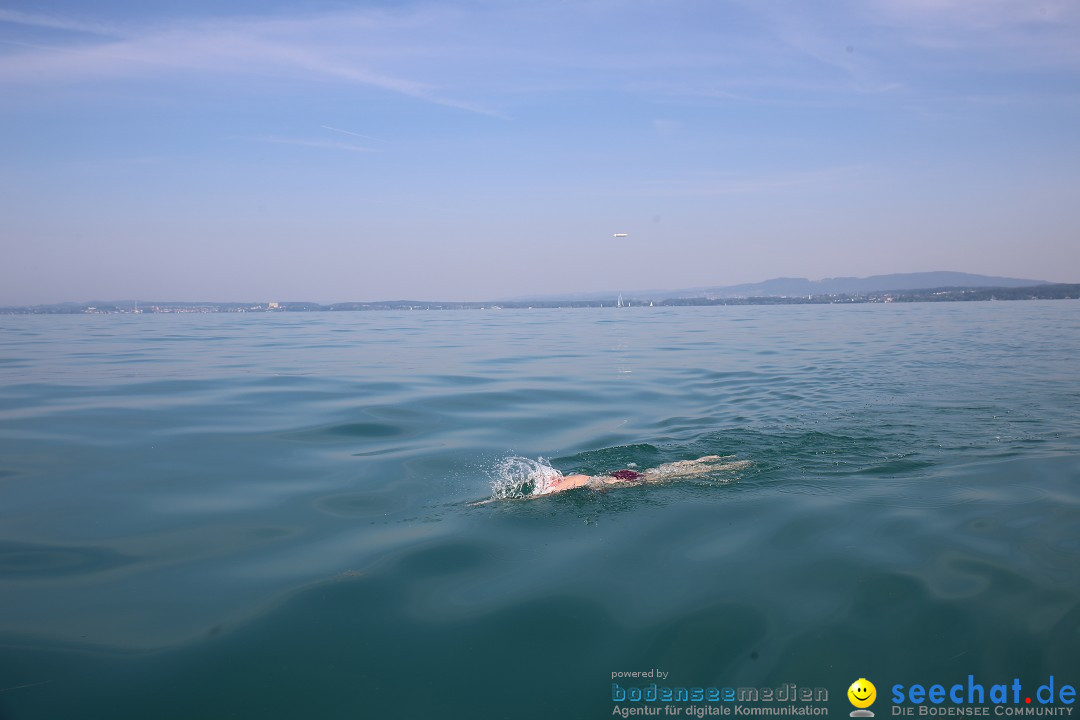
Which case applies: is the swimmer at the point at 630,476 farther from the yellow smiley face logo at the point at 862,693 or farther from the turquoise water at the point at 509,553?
the yellow smiley face logo at the point at 862,693

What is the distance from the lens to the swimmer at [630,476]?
408 inches

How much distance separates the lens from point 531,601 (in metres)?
6.55

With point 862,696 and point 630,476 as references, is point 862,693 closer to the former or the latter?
point 862,696

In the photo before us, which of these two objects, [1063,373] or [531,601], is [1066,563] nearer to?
[531,601]

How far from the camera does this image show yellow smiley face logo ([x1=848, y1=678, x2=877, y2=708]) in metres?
5.05

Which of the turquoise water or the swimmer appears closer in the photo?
the turquoise water

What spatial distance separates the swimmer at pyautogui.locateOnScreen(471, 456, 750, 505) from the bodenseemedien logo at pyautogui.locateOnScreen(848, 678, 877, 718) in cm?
539

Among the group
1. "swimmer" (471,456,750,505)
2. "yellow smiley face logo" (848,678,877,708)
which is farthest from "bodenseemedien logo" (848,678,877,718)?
"swimmer" (471,456,750,505)

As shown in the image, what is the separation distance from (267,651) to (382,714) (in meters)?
1.44

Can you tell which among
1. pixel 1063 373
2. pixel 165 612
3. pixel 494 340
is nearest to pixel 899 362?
pixel 1063 373

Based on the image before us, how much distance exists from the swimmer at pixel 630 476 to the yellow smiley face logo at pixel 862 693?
538 centimetres

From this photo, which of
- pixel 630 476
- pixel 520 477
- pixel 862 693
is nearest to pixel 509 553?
pixel 520 477

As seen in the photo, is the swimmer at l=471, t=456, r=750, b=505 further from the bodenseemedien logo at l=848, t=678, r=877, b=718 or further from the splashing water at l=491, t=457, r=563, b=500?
the bodenseemedien logo at l=848, t=678, r=877, b=718

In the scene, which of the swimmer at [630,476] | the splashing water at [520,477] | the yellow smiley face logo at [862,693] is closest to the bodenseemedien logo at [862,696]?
the yellow smiley face logo at [862,693]
